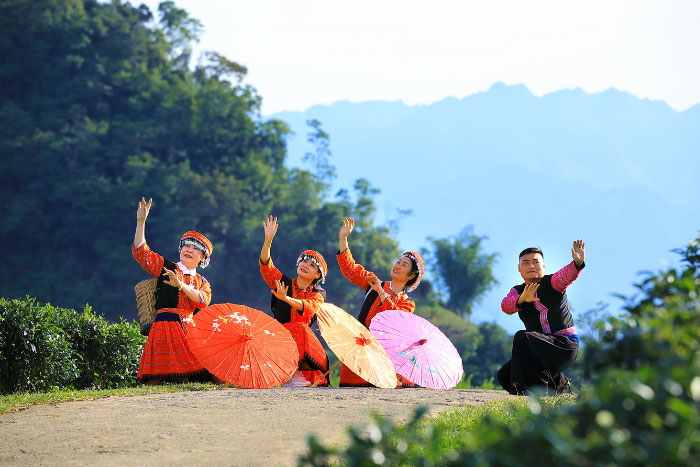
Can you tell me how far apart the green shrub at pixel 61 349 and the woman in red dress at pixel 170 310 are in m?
0.65

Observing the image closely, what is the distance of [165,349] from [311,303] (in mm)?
1563

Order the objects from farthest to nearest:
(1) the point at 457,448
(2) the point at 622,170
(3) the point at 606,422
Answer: (2) the point at 622,170
(1) the point at 457,448
(3) the point at 606,422

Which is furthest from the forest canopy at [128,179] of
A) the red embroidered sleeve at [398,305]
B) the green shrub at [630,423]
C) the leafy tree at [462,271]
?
the green shrub at [630,423]

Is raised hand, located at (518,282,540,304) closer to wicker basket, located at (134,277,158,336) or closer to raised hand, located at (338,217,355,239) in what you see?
raised hand, located at (338,217,355,239)

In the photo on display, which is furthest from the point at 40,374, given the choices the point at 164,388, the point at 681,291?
the point at 681,291

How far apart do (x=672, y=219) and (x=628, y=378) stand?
429ft

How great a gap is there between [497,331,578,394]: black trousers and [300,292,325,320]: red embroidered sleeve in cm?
210

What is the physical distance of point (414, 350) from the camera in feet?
27.9

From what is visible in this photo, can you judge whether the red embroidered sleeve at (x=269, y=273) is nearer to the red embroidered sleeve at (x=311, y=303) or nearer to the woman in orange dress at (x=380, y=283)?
the red embroidered sleeve at (x=311, y=303)

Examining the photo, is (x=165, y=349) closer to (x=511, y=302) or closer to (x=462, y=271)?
(x=511, y=302)

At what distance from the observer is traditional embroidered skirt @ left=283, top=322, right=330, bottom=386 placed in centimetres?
880

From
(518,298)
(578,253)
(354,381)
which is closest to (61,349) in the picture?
(354,381)

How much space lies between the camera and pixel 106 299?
43188 mm

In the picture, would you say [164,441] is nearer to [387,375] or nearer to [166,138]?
[387,375]
